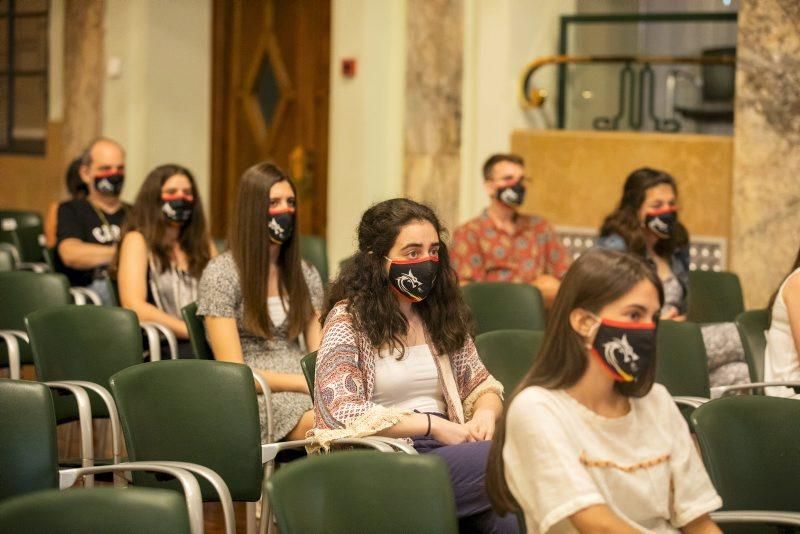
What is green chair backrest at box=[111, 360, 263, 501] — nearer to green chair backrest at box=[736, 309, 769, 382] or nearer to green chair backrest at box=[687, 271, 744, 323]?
green chair backrest at box=[736, 309, 769, 382]

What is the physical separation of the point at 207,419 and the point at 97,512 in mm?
1215

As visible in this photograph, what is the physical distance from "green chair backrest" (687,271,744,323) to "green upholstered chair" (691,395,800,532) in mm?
2597

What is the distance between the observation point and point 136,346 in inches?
169

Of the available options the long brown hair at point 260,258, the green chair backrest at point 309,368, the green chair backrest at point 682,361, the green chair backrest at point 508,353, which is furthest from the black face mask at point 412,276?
the green chair backrest at point 682,361

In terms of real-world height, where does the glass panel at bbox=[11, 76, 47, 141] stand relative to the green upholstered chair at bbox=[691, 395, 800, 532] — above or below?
above

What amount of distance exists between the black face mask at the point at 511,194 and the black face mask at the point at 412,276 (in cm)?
257

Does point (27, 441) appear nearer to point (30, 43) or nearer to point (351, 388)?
point (351, 388)

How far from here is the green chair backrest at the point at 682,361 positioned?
430 centimetres

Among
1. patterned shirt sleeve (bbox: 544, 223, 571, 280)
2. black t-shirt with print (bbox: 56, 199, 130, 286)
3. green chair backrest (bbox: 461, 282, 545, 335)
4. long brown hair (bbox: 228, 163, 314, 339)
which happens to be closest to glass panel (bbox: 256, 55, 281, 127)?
black t-shirt with print (bbox: 56, 199, 130, 286)

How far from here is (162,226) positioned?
5.41 meters

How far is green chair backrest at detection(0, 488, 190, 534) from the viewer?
224 centimetres

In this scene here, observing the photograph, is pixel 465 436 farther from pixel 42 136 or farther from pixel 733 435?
pixel 42 136

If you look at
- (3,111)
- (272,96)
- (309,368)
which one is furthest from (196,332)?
(3,111)

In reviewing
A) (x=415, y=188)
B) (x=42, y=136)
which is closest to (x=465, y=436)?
(x=415, y=188)
